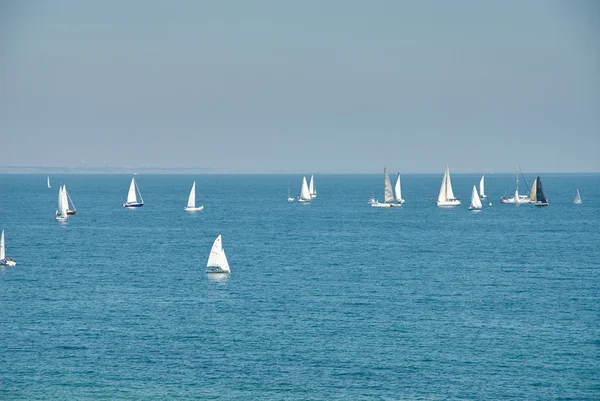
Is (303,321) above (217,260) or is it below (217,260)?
below

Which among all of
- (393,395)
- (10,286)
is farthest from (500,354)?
(10,286)

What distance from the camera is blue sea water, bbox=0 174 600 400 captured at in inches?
2530

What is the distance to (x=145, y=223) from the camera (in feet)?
612

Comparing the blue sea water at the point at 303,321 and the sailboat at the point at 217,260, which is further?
the sailboat at the point at 217,260

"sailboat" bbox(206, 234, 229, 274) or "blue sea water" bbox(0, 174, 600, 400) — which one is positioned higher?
"sailboat" bbox(206, 234, 229, 274)

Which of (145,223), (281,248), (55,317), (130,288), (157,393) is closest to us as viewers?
(157,393)

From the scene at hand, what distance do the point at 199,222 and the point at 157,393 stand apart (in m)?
131

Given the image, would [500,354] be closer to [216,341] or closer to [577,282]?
[216,341]

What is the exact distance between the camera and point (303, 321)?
8206cm

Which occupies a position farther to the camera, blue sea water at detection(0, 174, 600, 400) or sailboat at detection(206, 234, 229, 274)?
sailboat at detection(206, 234, 229, 274)

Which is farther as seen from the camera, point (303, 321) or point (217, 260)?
point (217, 260)

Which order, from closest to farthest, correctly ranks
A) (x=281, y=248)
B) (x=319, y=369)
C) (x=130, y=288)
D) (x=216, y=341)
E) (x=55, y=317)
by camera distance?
(x=319, y=369)
(x=216, y=341)
(x=55, y=317)
(x=130, y=288)
(x=281, y=248)

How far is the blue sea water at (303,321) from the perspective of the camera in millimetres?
64250

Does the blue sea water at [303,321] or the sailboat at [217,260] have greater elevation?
the sailboat at [217,260]
